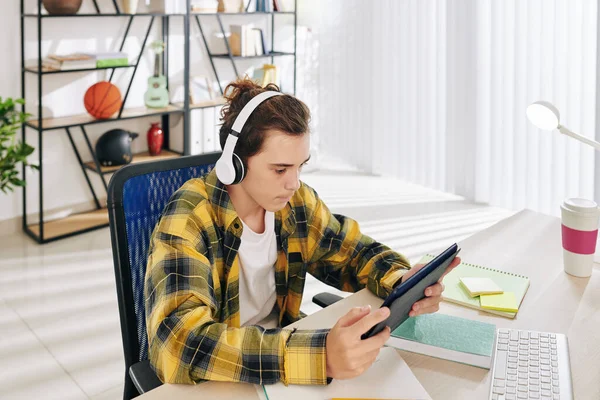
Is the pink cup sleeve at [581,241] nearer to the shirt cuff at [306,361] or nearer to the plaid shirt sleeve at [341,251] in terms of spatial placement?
the plaid shirt sleeve at [341,251]

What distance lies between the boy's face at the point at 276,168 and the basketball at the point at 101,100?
266 centimetres

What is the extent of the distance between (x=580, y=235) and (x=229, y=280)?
812 millimetres

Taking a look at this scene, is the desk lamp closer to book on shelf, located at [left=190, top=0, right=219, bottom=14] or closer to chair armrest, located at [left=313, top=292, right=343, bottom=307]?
chair armrest, located at [left=313, top=292, right=343, bottom=307]

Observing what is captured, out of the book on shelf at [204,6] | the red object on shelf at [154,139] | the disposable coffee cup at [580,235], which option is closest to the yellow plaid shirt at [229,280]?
the disposable coffee cup at [580,235]

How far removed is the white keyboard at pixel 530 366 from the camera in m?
1.12

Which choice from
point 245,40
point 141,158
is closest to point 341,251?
point 141,158

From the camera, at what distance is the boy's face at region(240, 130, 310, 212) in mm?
1365

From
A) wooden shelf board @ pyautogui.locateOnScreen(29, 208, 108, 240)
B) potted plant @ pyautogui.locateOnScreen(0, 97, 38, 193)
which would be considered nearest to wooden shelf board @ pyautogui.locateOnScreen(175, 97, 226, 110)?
wooden shelf board @ pyautogui.locateOnScreen(29, 208, 108, 240)

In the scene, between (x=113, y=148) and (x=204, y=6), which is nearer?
(x=113, y=148)

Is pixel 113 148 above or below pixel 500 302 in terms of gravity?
above

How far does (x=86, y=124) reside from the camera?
381 cm

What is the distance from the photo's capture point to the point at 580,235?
61.9 inches

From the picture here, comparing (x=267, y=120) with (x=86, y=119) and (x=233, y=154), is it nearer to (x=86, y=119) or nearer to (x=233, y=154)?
(x=233, y=154)

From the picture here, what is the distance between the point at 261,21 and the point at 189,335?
4273 millimetres
